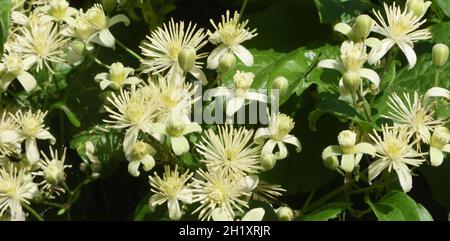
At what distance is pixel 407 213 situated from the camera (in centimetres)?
120

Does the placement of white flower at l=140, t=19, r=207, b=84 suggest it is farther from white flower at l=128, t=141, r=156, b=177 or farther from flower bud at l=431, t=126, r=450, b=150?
flower bud at l=431, t=126, r=450, b=150

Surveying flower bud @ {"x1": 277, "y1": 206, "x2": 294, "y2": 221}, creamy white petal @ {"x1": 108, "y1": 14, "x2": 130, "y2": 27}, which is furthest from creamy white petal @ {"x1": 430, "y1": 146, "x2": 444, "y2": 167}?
creamy white petal @ {"x1": 108, "y1": 14, "x2": 130, "y2": 27}

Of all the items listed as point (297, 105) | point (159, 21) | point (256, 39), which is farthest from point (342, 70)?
point (159, 21)

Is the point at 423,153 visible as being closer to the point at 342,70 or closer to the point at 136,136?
the point at 342,70

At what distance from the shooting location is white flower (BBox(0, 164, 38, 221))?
4.19 ft

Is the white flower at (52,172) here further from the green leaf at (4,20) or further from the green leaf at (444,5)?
the green leaf at (444,5)

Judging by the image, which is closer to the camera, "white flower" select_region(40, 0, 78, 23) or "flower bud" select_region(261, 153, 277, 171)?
"flower bud" select_region(261, 153, 277, 171)

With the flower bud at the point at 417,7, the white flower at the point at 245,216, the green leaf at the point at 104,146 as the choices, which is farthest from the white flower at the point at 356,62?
the green leaf at the point at 104,146

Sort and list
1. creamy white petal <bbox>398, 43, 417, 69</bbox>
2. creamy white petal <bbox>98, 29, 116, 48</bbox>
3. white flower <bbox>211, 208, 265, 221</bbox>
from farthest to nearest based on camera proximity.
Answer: creamy white petal <bbox>98, 29, 116, 48</bbox> → creamy white petal <bbox>398, 43, 417, 69</bbox> → white flower <bbox>211, 208, 265, 221</bbox>

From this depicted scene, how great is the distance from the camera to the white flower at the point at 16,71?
4.47 feet

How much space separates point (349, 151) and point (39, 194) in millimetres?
457

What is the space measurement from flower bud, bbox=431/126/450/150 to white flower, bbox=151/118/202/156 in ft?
1.03

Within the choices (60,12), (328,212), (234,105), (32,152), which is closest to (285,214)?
(328,212)

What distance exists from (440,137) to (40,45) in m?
0.63
